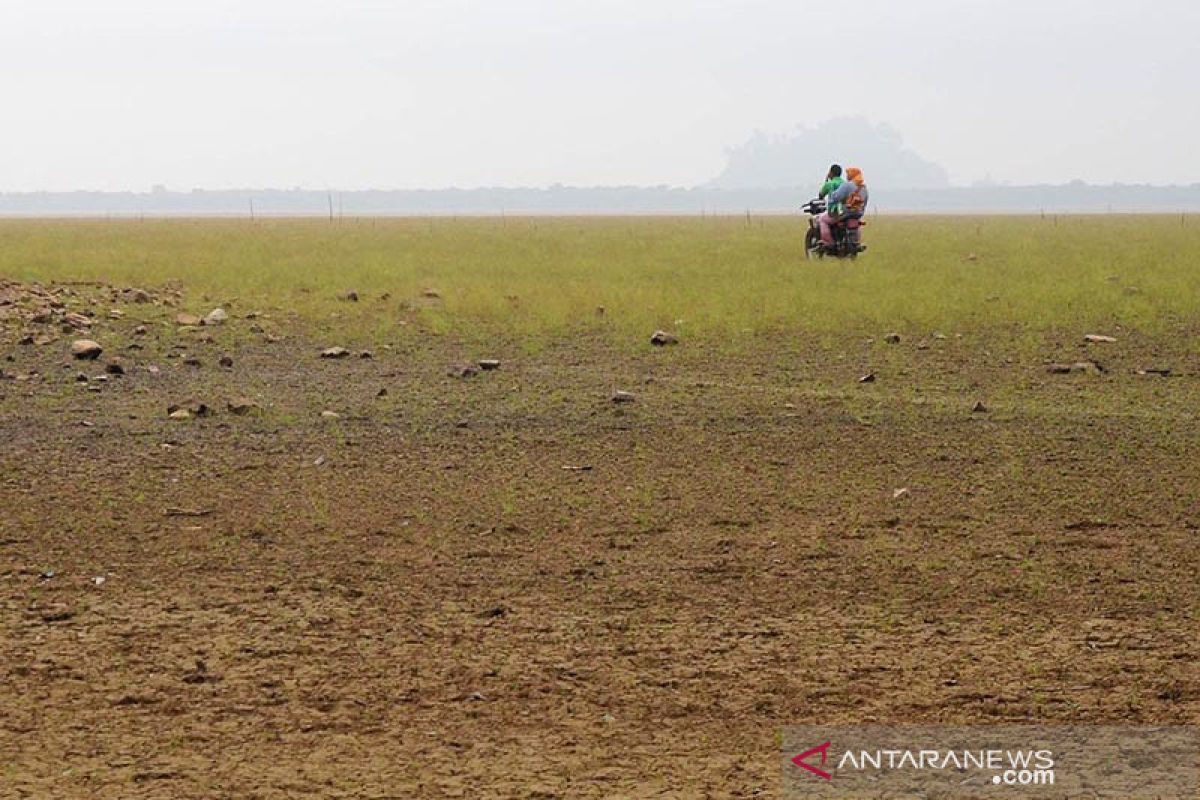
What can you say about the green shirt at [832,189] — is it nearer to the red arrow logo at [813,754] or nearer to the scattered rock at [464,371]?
the scattered rock at [464,371]

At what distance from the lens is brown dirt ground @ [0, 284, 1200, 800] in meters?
5.43

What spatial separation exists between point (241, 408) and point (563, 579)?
5.73 m

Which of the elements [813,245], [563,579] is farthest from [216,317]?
[813,245]

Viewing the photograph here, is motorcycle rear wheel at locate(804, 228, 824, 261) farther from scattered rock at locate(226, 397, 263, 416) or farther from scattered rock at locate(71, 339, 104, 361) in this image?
scattered rock at locate(226, 397, 263, 416)

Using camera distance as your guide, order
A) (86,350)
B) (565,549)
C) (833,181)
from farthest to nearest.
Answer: (833,181) → (86,350) → (565,549)

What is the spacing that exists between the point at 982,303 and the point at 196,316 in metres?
10.7

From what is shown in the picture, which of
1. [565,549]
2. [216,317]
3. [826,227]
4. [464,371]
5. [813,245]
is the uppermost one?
[826,227]

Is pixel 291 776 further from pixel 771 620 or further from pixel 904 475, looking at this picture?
pixel 904 475

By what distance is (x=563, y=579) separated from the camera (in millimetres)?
7559

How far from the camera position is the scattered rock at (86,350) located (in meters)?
15.5

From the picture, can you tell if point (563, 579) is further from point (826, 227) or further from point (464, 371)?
point (826, 227)

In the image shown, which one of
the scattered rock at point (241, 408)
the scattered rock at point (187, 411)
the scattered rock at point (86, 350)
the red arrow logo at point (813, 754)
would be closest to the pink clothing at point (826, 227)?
the scattered rock at point (86, 350)

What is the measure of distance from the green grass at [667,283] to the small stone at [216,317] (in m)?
1.09

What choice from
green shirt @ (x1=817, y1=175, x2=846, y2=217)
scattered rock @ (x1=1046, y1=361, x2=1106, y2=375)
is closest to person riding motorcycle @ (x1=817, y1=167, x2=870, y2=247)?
green shirt @ (x1=817, y1=175, x2=846, y2=217)
